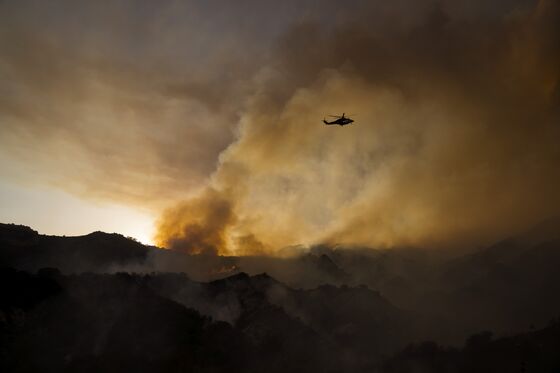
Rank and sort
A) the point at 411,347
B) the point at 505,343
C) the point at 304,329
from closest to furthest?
the point at 505,343 < the point at 411,347 < the point at 304,329

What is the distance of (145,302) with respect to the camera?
597 ft

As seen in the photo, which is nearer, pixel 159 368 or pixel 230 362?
pixel 159 368

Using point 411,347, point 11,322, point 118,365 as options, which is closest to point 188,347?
point 118,365

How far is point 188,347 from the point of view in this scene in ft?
552

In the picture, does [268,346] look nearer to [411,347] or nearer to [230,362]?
[230,362]

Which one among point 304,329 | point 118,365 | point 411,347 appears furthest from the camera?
point 304,329

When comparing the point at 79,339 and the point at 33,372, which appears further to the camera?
the point at 79,339

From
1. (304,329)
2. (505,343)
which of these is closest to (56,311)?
(304,329)

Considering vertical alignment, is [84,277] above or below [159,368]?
above

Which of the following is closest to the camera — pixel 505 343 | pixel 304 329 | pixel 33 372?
pixel 33 372

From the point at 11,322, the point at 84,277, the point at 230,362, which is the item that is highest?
the point at 84,277

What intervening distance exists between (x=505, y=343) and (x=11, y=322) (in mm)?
186184

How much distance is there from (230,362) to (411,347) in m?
77.3

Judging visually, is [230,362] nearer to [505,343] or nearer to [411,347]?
[411,347]
